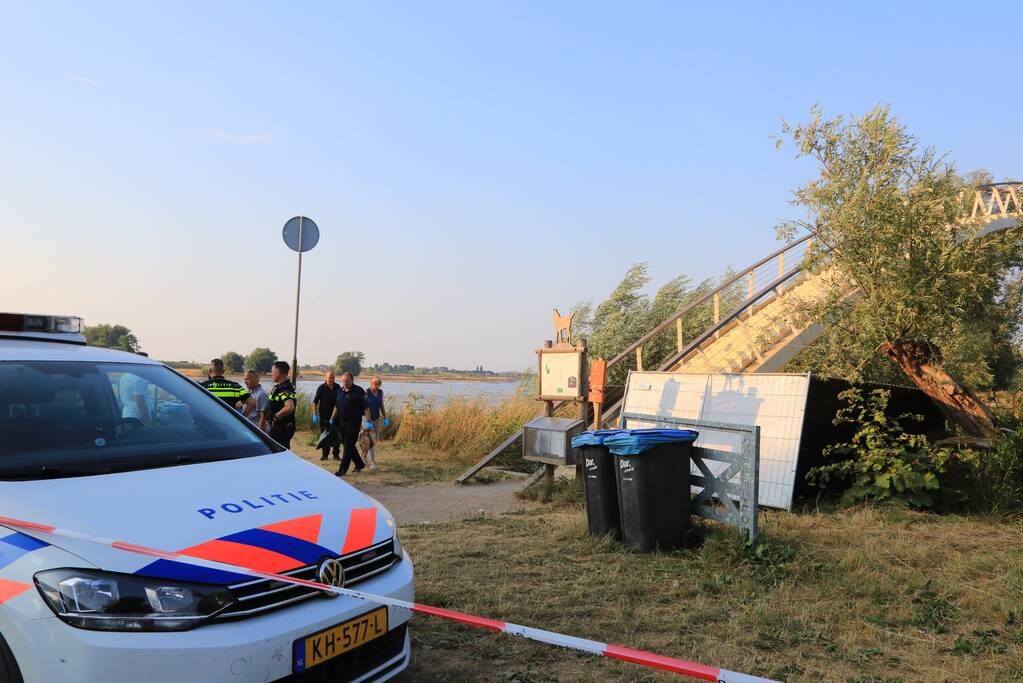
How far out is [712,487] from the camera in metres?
6.74

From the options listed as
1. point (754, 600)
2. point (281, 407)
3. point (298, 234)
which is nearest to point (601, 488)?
point (754, 600)

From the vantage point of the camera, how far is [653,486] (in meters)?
6.55

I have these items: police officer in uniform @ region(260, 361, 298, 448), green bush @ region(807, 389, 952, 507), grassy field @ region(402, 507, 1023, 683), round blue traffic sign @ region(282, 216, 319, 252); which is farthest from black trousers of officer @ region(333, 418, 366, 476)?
green bush @ region(807, 389, 952, 507)

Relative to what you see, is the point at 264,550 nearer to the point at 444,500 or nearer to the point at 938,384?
the point at 444,500

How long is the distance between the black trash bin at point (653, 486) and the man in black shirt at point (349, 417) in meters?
6.71

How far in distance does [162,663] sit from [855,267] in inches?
339

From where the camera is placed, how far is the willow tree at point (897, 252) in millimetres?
8641

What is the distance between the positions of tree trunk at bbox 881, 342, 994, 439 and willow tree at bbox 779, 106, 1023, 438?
0.01m

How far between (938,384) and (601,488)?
5308 mm

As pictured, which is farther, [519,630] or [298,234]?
[298,234]

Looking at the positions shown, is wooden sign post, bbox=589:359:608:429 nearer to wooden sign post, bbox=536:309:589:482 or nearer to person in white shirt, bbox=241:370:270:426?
wooden sign post, bbox=536:309:589:482

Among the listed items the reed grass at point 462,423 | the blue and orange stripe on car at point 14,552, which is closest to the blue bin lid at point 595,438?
the blue and orange stripe on car at point 14,552

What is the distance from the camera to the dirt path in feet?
30.4

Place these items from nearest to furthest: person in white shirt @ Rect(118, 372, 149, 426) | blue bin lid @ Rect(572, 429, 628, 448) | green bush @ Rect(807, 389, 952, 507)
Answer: person in white shirt @ Rect(118, 372, 149, 426) → blue bin lid @ Rect(572, 429, 628, 448) → green bush @ Rect(807, 389, 952, 507)
